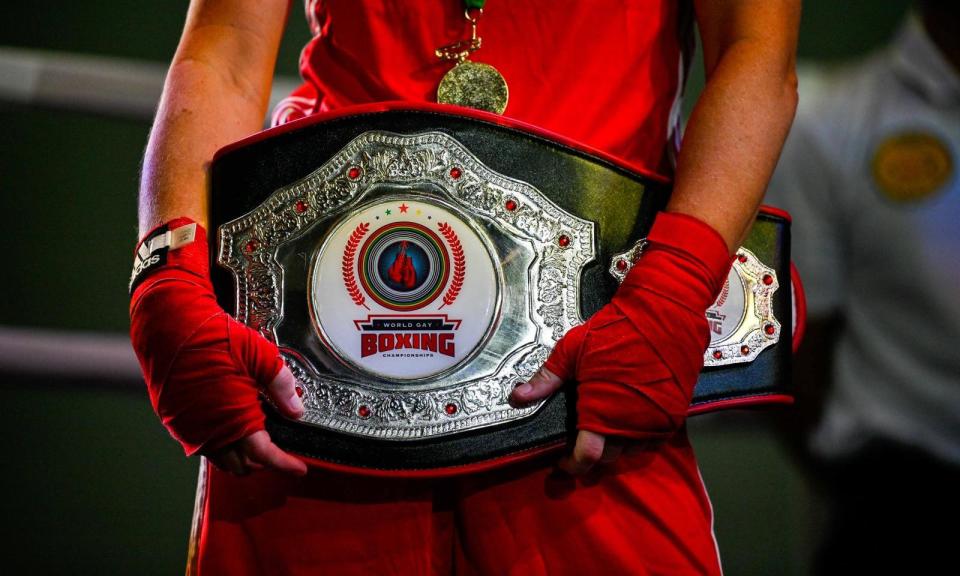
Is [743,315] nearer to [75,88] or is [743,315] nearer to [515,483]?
[515,483]

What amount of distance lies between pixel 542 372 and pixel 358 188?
0.19 m

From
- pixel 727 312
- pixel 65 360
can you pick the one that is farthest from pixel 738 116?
pixel 65 360

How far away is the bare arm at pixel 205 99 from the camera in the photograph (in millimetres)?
758

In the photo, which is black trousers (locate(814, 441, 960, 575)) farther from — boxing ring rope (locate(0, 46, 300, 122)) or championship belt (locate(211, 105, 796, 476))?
boxing ring rope (locate(0, 46, 300, 122))

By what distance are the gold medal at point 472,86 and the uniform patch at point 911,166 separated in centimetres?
108

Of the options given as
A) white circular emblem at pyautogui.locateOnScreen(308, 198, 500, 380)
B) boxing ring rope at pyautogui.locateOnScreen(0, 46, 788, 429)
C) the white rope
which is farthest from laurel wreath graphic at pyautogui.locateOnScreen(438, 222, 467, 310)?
the white rope

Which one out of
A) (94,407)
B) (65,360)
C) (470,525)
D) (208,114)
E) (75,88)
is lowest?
(94,407)

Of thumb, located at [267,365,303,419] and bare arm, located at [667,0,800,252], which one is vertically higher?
bare arm, located at [667,0,800,252]

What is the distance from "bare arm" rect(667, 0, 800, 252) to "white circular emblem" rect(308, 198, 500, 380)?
15 centimetres

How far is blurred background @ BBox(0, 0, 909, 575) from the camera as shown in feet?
6.66

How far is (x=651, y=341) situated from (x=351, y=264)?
0.71 feet

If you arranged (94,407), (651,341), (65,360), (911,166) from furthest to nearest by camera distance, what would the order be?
(94,407), (65,360), (911,166), (651,341)

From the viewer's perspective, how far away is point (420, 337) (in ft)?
2.22

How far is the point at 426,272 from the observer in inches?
26.9
